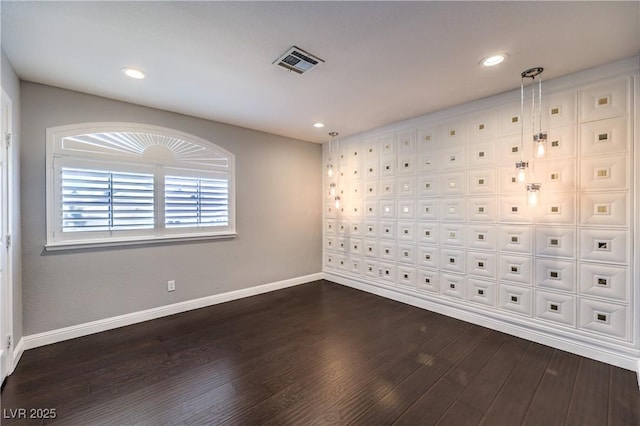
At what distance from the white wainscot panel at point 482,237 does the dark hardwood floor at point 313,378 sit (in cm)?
95

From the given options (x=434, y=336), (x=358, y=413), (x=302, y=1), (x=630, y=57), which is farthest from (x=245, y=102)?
(x=630, y=57)

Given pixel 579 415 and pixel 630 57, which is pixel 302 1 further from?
pixel 579 415

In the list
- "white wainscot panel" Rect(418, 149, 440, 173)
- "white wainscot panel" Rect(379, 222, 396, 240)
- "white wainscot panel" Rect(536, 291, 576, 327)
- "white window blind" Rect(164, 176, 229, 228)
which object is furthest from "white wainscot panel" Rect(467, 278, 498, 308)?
"white window blind" Rect(164, 176, 229, 228)

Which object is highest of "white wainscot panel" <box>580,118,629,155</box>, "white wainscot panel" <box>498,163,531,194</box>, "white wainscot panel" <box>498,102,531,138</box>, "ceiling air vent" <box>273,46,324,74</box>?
"ceiling air vent" <box>273,46,324,74</box>

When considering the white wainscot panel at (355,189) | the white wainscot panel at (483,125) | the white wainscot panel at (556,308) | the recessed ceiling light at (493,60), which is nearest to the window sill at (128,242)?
the white wainscot panel at (355,189)

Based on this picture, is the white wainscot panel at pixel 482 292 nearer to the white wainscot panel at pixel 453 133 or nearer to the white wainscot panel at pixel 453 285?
the white wainscot panel at pixel 453 285

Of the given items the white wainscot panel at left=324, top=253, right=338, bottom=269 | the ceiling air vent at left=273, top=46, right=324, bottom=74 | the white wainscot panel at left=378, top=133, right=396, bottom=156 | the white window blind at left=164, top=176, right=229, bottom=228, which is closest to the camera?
the ceiling air vent at left=273, top=46, right=324, bottom=74

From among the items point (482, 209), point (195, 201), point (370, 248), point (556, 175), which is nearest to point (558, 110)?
point (556, 175)

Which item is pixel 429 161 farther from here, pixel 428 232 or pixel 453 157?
pixel 428 232

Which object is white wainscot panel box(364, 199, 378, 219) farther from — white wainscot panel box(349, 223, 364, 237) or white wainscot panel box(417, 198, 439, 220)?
white wainscot panel box(417, 198, 439, 220)

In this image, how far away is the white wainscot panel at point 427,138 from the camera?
11.9 ft

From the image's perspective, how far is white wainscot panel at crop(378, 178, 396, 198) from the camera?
4.12m

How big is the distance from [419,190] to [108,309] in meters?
4.14

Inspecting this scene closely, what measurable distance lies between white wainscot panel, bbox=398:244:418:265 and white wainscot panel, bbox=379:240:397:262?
106 mm
